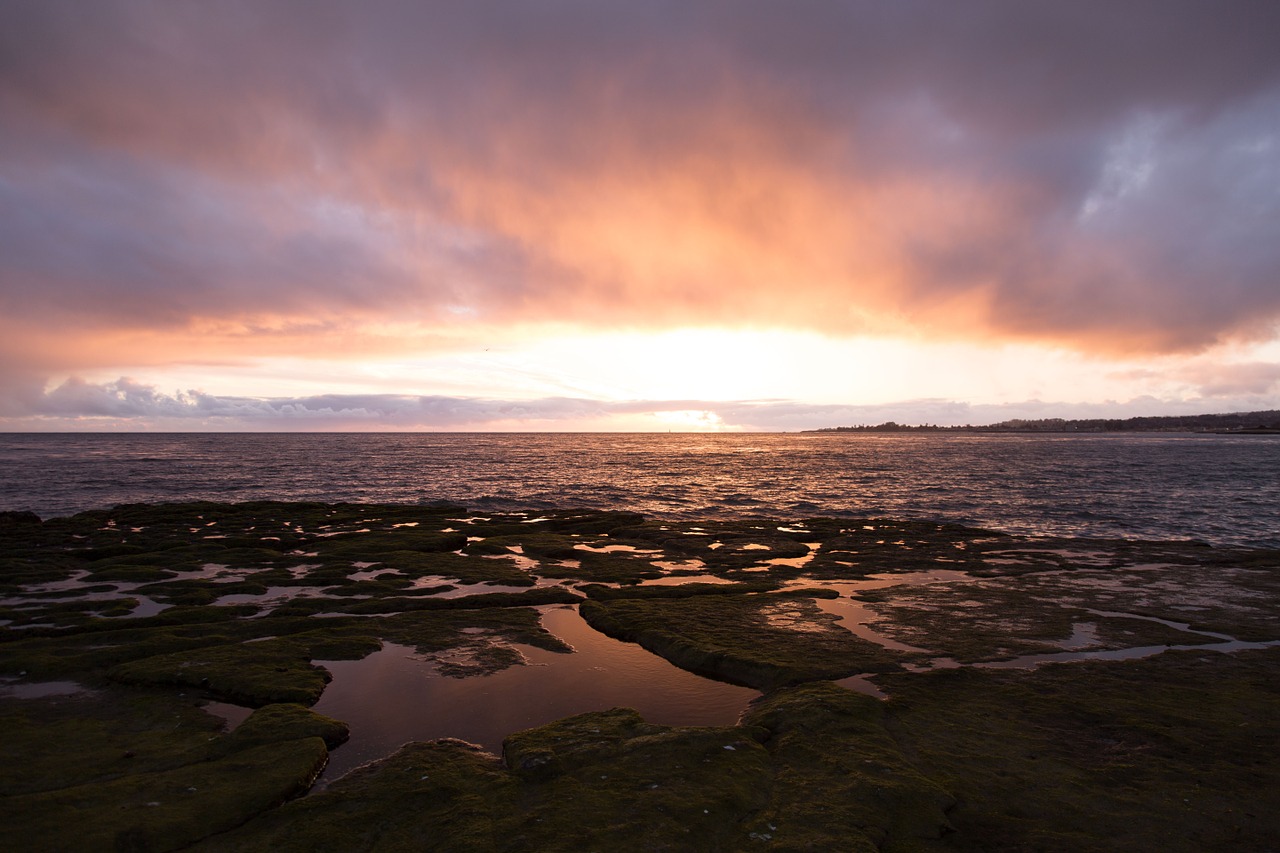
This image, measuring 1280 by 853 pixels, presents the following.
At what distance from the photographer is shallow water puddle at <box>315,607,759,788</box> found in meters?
10.2

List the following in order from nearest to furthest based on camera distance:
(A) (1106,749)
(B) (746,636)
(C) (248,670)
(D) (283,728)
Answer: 1. (A) (1106,749)
2. (D) (283,728)
3. (C) (248,670)
4. (B) (746,636)

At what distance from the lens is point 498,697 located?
11648 millimetres

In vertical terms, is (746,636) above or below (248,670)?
below

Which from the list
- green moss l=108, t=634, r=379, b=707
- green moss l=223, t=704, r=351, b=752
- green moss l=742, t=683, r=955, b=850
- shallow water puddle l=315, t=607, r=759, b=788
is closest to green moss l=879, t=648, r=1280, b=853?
green moss l=742, t=683, r=955, b=850

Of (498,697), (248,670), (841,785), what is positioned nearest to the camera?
(841,785)

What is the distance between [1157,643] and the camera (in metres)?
14.5

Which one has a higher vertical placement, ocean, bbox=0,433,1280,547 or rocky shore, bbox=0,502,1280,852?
rocky shore, bbox=0,502,1280,852

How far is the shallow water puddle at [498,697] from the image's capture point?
10164 mm

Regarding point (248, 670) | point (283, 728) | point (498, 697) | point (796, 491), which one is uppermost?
point (283, 728)

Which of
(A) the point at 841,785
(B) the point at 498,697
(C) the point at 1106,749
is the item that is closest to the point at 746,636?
(B) the point at 498,697

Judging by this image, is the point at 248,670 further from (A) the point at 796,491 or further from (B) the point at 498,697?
(A) the point at 796,491

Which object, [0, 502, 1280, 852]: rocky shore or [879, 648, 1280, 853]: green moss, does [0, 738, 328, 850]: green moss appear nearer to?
[0, 502, 1280, 852]: rocky shore

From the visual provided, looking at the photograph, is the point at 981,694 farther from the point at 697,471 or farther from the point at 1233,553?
the point at 697,471

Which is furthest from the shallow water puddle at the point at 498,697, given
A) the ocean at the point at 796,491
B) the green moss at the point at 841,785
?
the ocean at the point at 796,491
